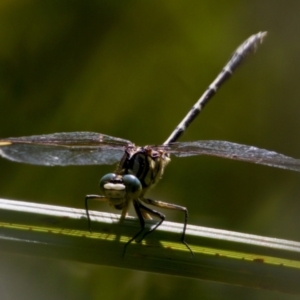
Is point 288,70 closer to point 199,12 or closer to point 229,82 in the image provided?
point 229,82

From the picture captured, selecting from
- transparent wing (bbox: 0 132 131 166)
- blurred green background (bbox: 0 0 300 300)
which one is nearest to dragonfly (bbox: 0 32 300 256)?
transparent wing (bbox: 0 132 131 166)

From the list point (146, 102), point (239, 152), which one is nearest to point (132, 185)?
point (239, 152)

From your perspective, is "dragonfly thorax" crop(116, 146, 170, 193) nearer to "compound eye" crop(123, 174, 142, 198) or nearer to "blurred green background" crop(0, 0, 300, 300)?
"compound eye" crop(123, 174, 142, 198)

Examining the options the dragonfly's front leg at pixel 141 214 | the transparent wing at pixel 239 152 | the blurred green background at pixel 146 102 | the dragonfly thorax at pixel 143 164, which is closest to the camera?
the dragonfly's front leg at pixel 141 214

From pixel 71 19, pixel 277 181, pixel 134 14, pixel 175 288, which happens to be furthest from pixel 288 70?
pixel 175 288

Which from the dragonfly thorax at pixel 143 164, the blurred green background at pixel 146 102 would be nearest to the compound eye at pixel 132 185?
the dragonfly thorax at pixel 143 164

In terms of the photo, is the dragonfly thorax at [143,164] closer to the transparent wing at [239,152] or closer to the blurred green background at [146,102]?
the transparent wing at [239,152]
